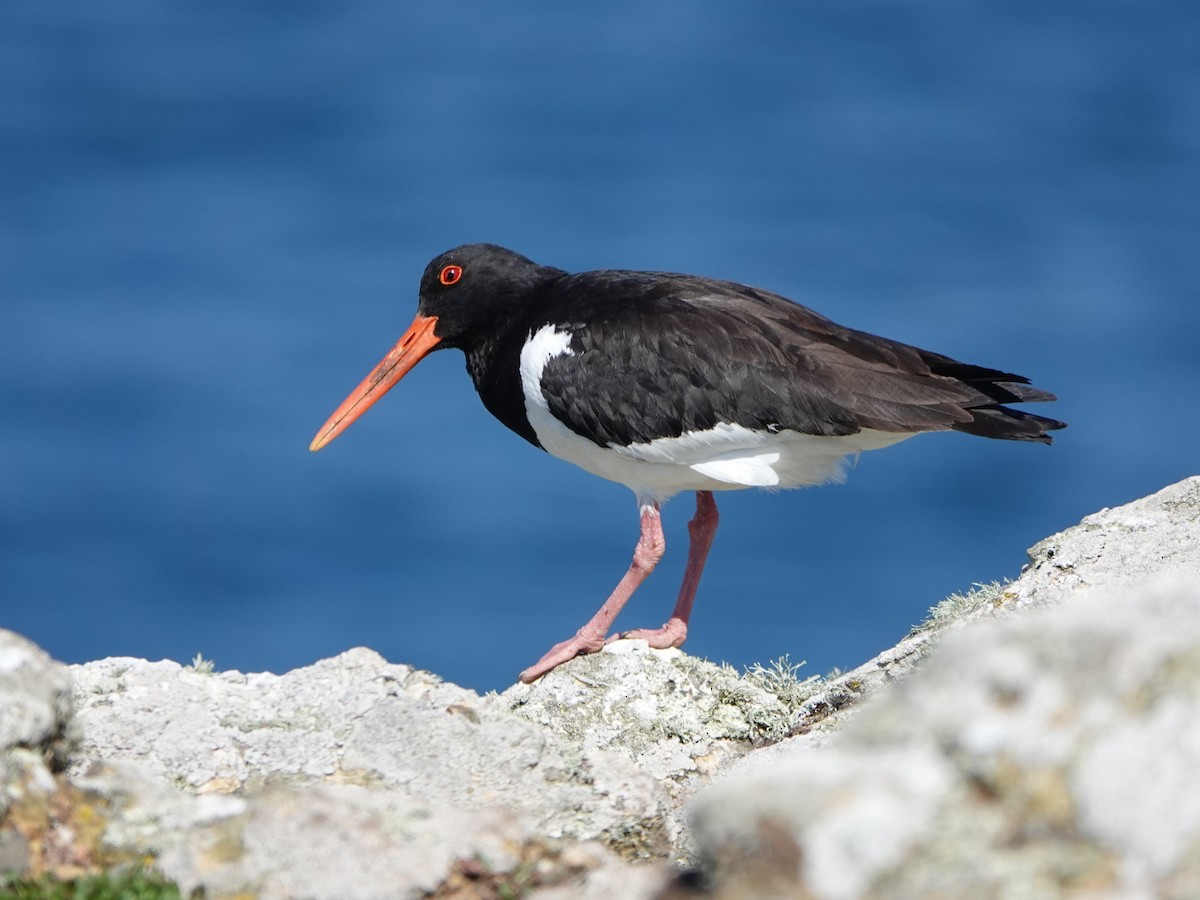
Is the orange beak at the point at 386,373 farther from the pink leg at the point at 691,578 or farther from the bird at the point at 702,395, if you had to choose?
the pink leg at the point at 691,578

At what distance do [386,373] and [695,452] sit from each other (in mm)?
2495

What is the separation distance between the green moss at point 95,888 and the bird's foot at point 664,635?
3594mm

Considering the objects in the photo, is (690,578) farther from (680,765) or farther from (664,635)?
(680,765)

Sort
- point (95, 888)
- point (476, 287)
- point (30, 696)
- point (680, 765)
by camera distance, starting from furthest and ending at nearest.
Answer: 1. point (476, 287)
2. point (680, 765)
3. point (30, 696)
4. point (95, 888)

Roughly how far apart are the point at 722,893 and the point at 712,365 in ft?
15.2

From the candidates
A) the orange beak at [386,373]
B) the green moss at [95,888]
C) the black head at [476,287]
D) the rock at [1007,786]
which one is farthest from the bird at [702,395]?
the rock at [1007,786]

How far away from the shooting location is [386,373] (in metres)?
8.66

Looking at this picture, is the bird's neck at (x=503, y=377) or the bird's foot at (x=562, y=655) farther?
the bird's neck at (x=503, y=377)

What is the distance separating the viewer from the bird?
6699 mm

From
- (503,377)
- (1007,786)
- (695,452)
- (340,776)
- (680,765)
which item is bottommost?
(1007,786)

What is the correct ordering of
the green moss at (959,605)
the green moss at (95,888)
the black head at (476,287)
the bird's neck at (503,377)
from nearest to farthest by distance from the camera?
the green moss at (95,888) → the green moss at (959,605) → the bird's neck at (503,377) → the black head at (476,287)

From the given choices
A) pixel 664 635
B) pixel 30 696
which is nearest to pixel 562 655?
pixel 664 635

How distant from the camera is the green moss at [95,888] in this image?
128 inches

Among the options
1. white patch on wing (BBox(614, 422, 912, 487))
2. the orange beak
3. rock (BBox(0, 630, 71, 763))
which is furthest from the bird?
rock (BBox(0, 630, 71, 763))
